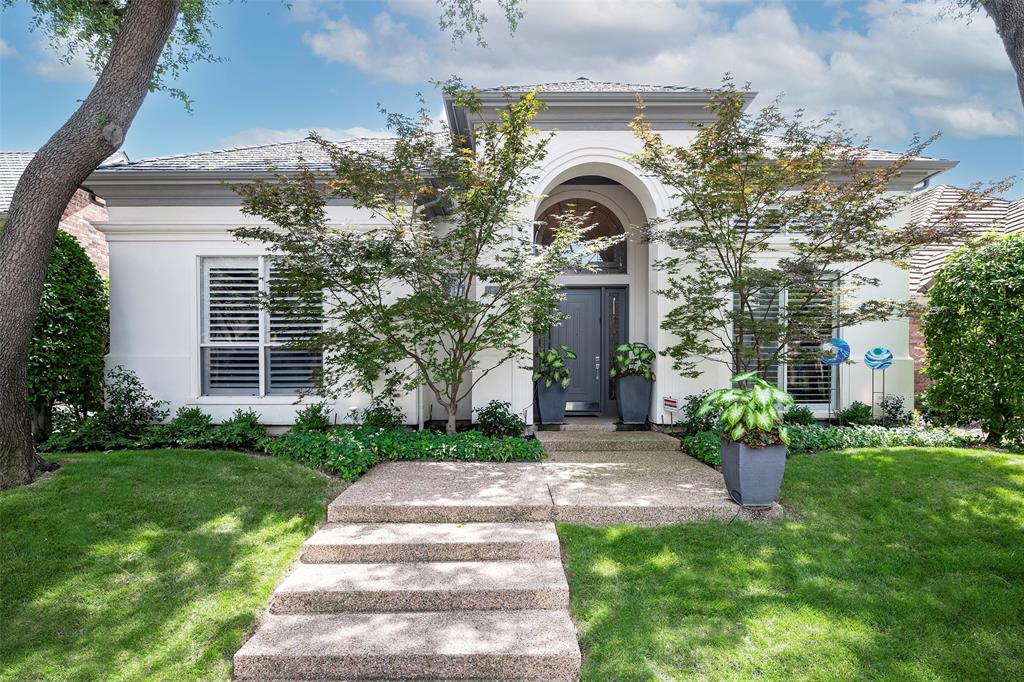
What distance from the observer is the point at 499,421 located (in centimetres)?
758

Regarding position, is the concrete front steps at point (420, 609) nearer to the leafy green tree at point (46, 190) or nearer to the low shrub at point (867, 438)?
the leafy green tree at point (46, 190)

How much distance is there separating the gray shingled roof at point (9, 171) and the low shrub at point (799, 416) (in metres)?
15.9

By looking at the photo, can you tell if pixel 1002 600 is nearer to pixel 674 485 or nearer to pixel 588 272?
pixel 674 485

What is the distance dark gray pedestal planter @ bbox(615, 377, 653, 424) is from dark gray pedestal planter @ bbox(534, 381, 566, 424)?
952 mm

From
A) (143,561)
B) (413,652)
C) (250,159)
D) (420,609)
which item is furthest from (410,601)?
(250,159)

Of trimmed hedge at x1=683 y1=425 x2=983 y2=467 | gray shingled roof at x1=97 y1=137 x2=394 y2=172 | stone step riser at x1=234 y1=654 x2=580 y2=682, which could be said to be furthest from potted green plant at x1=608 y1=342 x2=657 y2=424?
stone step riser at x1=234 y1=654 x2=580 y2=682

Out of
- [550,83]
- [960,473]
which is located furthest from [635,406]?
[550,83]

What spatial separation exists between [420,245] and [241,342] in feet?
11.8

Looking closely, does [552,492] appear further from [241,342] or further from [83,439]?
[83,439]

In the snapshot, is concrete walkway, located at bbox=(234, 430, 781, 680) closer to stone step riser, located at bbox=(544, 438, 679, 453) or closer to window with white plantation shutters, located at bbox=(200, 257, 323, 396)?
stone step riser, located at bbox=(544, 438, 679, 453)

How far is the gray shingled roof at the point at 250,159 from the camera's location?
25.8ft

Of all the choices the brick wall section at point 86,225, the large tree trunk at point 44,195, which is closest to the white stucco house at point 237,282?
the large tree trunk at point 44,195

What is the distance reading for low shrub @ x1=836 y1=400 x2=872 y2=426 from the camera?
8.16 meters

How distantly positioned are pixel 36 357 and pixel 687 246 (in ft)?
28.5
